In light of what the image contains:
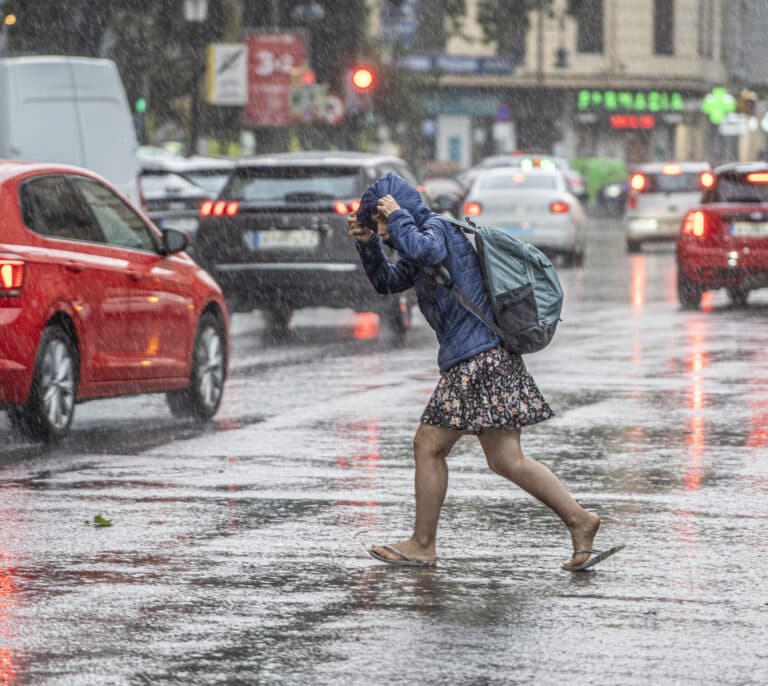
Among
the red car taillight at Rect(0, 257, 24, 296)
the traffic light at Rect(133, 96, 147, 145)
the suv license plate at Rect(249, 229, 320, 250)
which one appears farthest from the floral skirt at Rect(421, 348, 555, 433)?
the traffic light at Rect(133, 96, 147, 145)

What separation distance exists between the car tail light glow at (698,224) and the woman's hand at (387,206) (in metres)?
15.5

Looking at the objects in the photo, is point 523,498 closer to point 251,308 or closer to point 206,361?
point 206,361

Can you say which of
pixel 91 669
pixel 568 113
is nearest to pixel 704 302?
pixel 91 669

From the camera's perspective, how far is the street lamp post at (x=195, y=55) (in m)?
36.1

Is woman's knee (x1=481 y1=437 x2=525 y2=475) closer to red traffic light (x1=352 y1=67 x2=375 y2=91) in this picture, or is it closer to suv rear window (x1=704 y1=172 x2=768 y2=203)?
suv rear window (x1=704 y1=172 x2=768 y2=203)

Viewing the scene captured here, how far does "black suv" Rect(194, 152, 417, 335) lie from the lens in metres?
18.8

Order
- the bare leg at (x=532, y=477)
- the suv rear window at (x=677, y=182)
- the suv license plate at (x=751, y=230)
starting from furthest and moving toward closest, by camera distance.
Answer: the suv rear window at (x=677, y=182), the suv license plate at (x=751, y=230), the bare leg at (x=532, y=477)

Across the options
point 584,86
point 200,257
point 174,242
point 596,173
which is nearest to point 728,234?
point 200,257

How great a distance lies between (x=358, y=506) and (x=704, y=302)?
16.1 meters

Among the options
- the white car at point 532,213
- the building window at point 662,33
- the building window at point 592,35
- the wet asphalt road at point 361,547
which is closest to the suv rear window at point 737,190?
the wet asphalt road at point 361,547

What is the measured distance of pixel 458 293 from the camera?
7812mm

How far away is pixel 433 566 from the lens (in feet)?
25.7

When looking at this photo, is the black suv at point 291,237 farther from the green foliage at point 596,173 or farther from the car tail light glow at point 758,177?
the green foliage at point 596,173

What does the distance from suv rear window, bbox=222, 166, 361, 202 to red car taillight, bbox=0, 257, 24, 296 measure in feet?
26.6
